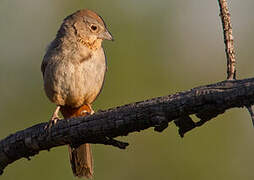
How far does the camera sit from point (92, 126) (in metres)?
5.09

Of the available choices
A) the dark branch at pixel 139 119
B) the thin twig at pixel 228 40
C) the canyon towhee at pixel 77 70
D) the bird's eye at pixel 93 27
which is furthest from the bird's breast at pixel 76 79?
the thin twig at pixel 228 40

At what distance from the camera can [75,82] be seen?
6895 mm

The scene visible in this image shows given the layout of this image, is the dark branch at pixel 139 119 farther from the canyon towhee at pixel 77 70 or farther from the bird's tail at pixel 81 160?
the bird's tail at pixel 81 160

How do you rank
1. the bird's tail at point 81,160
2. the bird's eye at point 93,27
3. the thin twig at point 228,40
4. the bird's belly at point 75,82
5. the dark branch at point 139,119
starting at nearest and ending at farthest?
the dark branch at point 139,119, the thin twig at point 228,40, the bird's belly at point 75,82, the bird's tail at point 81,160, the bird's eye at point 93,27

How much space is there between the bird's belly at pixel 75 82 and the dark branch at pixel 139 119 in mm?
1258

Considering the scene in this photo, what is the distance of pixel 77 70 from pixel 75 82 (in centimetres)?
14

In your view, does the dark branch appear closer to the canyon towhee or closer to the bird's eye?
the canyon towhee

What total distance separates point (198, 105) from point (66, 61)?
2.73 metres

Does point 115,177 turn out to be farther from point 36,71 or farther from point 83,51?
point 83,51

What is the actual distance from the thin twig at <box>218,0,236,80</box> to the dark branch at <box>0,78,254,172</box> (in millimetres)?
269

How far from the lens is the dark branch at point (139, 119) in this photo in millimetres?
4441

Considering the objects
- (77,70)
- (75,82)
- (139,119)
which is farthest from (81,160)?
(139,119)

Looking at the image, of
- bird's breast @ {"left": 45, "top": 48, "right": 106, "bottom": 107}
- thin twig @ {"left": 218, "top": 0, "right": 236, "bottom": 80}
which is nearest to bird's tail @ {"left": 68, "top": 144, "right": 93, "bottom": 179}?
bird's breast @ {"left": 45, "top": 48, "right": 106, "bottom": 107}

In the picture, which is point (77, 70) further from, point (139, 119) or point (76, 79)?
point (139, 119)
